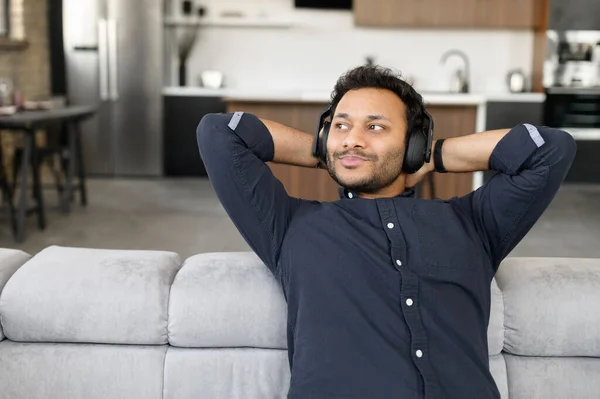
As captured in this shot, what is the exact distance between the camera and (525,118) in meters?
6.88

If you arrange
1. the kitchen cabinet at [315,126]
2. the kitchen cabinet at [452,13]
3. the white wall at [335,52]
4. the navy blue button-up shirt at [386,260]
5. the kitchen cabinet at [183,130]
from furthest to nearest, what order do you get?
the white wall at [335,52], the kitchen cabinet at [183,130], the kitchen cabinet at [452,13], the kitchen cabinet at [315,126], the navy blue button-up shirt at [386,260]

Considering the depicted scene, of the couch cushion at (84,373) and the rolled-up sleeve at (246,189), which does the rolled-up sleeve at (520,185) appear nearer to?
the rolled-up sleeve at (246,189)

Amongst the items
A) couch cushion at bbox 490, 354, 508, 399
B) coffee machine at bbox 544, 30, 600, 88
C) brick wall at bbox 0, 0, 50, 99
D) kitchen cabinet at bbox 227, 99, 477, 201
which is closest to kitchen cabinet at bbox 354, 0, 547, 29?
coffee machine at bbox 544, 30, 600, 88

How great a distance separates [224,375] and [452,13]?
614cm

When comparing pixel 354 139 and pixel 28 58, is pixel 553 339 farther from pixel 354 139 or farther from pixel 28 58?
pixel 28 58

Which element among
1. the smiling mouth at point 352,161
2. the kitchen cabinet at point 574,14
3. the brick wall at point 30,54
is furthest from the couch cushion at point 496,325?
the brick wall at point 30,54

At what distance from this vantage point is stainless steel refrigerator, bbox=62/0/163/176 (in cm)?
693

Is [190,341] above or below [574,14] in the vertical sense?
A: below

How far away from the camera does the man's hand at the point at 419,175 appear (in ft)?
5.37

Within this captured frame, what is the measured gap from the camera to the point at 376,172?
5.08ft

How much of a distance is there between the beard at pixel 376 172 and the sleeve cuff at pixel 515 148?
207mm

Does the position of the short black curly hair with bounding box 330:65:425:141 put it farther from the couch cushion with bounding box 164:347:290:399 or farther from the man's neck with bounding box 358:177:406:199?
the couch cushion with bounding box 164:347:290:399

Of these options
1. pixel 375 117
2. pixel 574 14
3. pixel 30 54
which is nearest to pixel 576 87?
pixel 574 14

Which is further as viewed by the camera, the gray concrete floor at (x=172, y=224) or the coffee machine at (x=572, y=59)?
the coffee machine at (x=572, y=59)
